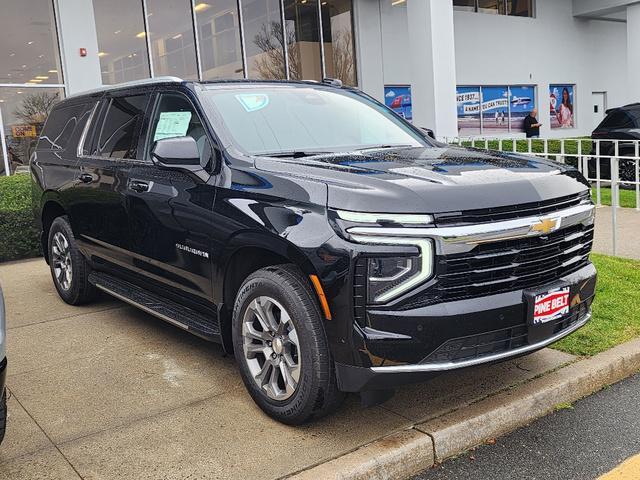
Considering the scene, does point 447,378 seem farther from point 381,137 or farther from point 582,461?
point 381,137

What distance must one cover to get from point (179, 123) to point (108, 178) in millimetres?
940

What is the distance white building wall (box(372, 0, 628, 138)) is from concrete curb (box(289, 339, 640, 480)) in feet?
54.6

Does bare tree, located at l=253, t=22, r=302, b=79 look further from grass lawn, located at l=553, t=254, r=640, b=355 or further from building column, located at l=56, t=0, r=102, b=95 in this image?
grass lawn, located at l=553, t=254, r=640, b=355

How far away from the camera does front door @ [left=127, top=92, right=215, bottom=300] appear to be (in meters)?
4.05

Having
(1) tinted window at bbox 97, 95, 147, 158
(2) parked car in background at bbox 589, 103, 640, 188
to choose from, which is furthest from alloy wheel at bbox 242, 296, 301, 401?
(2) parked car in background at bbox 589, 103, 640, 188

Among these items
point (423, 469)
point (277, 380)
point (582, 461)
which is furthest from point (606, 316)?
point (277, 380)

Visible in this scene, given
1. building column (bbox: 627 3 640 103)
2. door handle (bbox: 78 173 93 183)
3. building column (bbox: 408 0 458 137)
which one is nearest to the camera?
door handle (bbox: 78 173 93 183)

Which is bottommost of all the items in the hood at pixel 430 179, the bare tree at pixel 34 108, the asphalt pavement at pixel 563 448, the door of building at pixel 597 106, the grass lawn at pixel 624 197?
the asphalt pavement at pixel 563 448

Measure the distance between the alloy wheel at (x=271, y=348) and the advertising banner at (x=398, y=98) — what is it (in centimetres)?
1704

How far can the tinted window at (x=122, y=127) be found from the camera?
16.3 feet

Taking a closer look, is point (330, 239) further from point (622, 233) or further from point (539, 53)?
point (539, 53)

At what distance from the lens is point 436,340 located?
308 centimetres

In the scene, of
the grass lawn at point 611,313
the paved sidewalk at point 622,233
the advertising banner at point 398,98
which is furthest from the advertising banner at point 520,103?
the grass lawn at point 611,313

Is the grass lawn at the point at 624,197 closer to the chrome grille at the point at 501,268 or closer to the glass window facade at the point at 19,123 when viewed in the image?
the chrome grille at the point at 501,268
